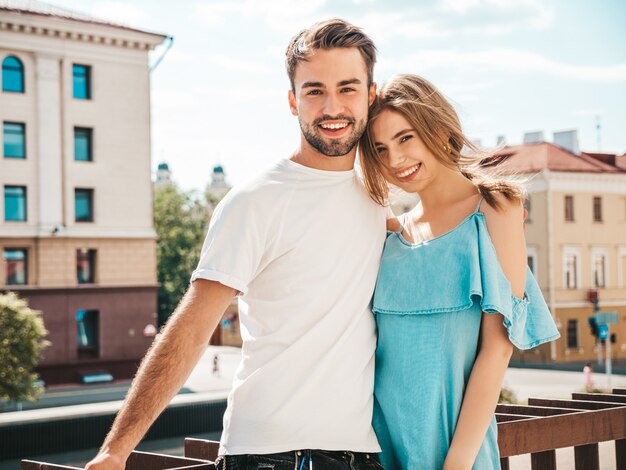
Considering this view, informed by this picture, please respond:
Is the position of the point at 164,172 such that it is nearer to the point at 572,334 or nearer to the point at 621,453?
the point at 572,334

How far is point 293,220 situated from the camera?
2.43 meters

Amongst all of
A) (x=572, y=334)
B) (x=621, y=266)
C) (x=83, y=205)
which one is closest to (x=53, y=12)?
(x=83, y=205)

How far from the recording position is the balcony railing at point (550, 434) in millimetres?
2559

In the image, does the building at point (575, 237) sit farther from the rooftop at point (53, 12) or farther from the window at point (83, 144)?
the window at point (83, 144)

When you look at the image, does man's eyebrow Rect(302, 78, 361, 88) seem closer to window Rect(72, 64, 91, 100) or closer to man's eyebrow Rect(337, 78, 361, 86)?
man's eyebrow Rect(337, 78, 361, 86)

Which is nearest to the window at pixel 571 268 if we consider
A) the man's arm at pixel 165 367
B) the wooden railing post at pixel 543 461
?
the wooden railing post at pixel 543 461

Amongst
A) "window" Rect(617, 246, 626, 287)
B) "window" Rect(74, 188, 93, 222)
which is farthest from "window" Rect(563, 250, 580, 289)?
"window" Rect(74, 188, 93, 222)

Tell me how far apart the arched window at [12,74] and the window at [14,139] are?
134 centimetres

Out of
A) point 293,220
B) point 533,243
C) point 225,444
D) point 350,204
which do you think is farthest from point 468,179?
point 533,243

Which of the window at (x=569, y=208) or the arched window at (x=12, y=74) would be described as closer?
the arched window at (x=12, y=74)

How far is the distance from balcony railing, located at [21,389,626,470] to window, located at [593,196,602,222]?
39.7m

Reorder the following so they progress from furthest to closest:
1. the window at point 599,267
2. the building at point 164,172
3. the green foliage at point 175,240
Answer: the building at point 164,172 → the green foliage at point 175,240 → the window at point 599,267

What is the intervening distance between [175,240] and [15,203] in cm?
2895

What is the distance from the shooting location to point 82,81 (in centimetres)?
3338
